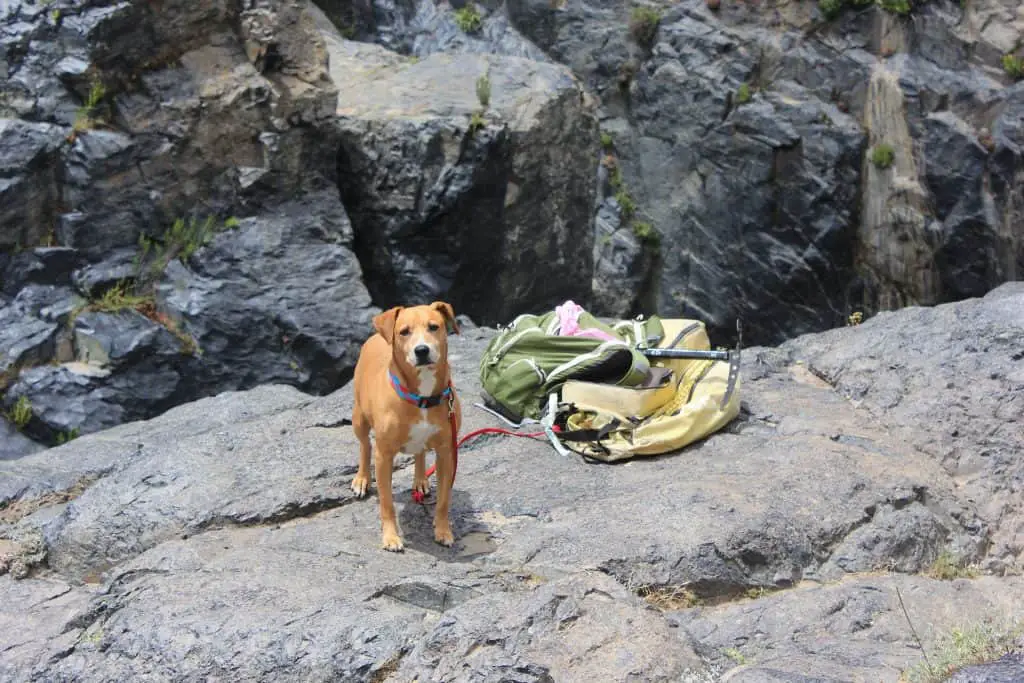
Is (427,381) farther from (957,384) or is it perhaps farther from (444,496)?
(957,384)

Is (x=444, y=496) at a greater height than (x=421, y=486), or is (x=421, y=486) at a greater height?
(x=444, y=496)

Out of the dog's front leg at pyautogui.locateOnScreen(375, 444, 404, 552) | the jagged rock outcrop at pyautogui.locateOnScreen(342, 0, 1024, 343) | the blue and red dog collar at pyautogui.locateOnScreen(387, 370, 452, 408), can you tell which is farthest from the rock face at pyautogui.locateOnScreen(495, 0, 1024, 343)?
the dog's front leg at pyautogui.locateOnScreen(375, 444, 404, 552)

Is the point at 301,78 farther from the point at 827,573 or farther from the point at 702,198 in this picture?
the point at 702,198

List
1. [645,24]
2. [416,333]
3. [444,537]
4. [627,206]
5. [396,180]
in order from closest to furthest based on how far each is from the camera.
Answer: [416,333] → [444,537] → [396,180] → [645,24] → [627,206]

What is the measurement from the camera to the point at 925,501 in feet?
18.6

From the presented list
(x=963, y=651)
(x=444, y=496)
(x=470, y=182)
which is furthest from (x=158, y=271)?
(x=963, y=651)

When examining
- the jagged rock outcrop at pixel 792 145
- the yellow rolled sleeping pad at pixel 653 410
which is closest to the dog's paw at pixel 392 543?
the yellow rolled sleeping pad at pixel 653 410

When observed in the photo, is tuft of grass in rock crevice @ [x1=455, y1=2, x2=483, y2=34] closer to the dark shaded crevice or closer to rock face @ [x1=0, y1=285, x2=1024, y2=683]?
the dark shaded crevice

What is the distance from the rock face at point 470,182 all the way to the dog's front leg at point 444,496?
8.68 metres

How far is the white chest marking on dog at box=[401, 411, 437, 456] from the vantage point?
4.84 metres

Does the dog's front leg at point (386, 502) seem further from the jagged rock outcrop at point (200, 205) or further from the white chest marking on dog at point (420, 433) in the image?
the jagged rock outcrop at point (200, 205)

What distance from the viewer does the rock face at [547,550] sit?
3908mm

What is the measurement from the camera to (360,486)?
5.55 meters

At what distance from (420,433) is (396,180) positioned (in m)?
9.07
